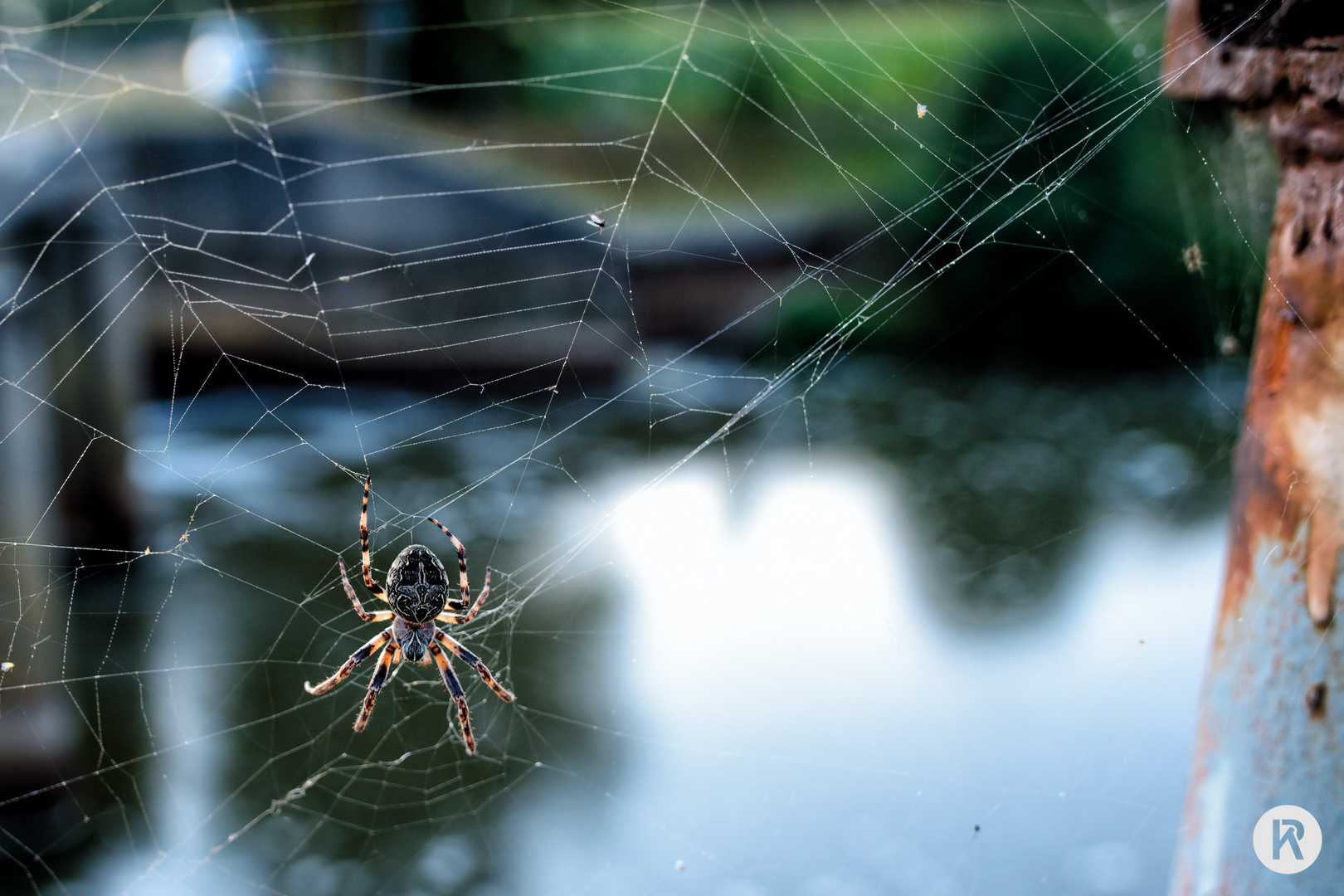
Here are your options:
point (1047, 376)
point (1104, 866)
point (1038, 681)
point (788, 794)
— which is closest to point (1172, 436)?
point (1047, 376)

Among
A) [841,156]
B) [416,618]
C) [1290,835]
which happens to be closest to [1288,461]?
[1290,835]

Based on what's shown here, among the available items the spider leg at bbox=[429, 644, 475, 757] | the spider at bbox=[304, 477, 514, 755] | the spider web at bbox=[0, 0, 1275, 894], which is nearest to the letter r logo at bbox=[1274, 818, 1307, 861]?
the spider web at bbox=[0, 0, 1275, 894]

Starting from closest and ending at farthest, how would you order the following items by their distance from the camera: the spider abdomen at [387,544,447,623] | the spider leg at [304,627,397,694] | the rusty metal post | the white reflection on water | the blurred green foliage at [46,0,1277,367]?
the rusty metal post
the spider abdomen at [387,544,447,623]
the spider leg at [304,627,397,694]
the white reflection on water
the blurred green foliage at [46,0,1277,367]

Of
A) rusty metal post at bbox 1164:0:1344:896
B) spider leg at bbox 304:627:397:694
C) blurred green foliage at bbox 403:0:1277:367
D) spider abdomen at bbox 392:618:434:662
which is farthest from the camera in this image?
blurred green foliage at bbox 403:0:1277:367

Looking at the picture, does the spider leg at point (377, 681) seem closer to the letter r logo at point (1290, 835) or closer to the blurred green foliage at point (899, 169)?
the letter r logo at point (1290, 835)

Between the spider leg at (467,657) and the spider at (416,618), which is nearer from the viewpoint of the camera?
the spider at (416,618)

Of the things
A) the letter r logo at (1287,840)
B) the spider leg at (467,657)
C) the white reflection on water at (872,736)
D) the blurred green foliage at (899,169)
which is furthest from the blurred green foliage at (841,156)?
the letter r logo at (1287,840)

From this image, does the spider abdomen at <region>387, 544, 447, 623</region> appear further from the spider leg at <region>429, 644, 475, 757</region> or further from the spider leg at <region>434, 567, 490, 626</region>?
the spider leg at <region>429, 644, 475, 757</region>
